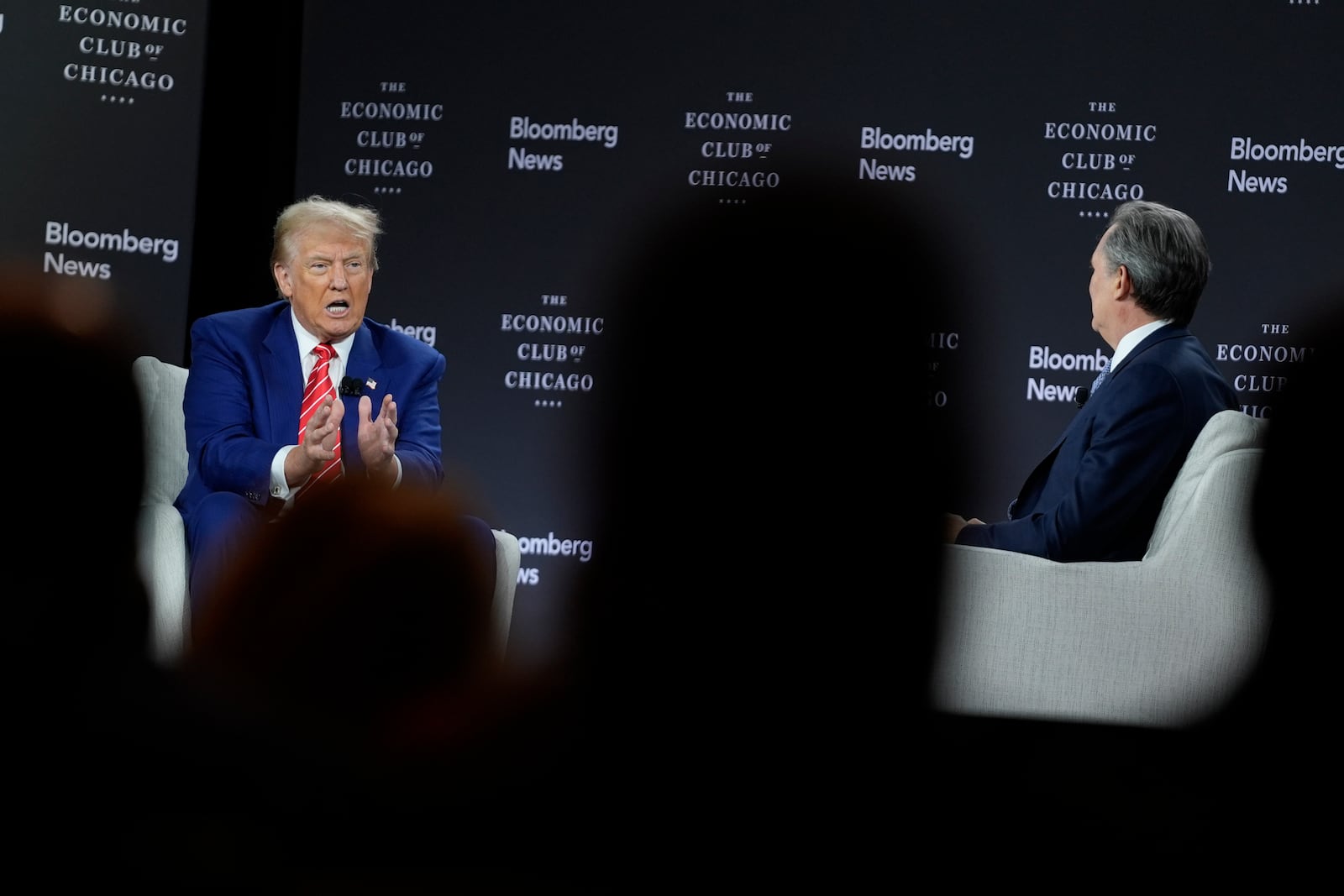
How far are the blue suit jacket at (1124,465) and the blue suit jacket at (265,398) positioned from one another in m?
1.18

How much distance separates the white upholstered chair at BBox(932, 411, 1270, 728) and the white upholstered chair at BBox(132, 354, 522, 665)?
82cm

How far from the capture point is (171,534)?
2672 mm

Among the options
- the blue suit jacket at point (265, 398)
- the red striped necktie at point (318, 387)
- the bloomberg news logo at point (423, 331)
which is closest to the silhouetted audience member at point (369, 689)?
the blue suit jacket at point (265, 398)

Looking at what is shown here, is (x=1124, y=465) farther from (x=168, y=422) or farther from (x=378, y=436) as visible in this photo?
(x=168, y=422)

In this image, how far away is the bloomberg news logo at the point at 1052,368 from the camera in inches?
180

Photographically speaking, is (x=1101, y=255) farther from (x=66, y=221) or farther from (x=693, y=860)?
(x=66, y=221)

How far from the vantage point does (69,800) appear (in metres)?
0.92

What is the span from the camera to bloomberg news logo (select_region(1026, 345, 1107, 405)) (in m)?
4.57

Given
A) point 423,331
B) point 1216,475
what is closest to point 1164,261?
point 1216,475

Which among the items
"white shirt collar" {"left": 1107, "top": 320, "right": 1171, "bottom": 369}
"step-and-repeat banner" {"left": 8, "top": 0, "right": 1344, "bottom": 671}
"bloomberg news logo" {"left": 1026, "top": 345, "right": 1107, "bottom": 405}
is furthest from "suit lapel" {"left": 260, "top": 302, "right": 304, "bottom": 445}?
"bloomberg news logo" {"left": 1026, "top": 345, "right": 1107, "bottom": 405}

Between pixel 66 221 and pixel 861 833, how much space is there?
14.2 feet

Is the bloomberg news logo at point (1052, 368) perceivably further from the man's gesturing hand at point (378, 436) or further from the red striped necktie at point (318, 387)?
the man's gesturing hand at point (378, 436)

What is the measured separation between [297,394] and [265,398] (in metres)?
0.07

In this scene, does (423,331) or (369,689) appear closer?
(369,689)
